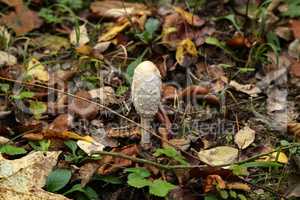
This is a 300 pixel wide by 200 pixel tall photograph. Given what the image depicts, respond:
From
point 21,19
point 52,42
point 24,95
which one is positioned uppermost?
point 21,19

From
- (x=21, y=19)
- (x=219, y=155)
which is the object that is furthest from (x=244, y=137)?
(x=21, y=19)

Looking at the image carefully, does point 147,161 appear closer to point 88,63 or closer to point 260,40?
point 88,63

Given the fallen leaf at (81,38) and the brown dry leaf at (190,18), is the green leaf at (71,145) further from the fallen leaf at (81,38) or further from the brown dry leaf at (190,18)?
the brown dry leaf at (190,18)

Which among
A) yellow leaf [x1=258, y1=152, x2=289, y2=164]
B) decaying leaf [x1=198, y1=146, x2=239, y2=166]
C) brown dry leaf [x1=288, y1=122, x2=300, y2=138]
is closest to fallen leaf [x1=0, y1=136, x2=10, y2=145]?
decaying leaf [x1=198, y1=146, x2=239, y2=166]

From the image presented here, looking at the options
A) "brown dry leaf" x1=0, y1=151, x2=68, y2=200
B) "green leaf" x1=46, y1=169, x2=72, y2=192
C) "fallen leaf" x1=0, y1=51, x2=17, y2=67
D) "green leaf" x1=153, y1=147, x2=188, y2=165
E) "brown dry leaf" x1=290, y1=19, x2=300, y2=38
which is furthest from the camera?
"brown dry leaf" x1=290, y1=19, x2=300, y2=38

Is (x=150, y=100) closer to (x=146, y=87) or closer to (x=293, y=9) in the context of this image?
(x=146, y=87)

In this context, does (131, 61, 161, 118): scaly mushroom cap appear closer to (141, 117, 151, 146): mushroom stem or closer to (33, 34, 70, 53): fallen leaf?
(141, 117, 151, 146): mushroom stem
